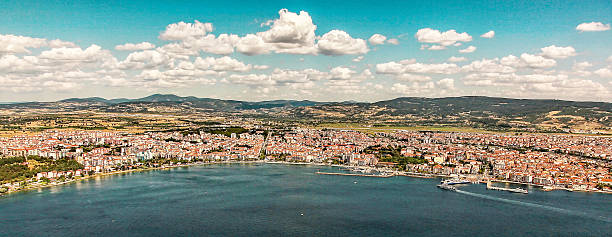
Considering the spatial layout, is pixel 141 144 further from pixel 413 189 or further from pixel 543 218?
pixel 543 218

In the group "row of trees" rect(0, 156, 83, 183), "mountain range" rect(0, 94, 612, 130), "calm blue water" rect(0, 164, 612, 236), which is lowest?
"calm blue water" rect(0, 164, 612, 236)

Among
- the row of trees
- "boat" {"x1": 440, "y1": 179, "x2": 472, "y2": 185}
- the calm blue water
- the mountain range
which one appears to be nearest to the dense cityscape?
the row of trees

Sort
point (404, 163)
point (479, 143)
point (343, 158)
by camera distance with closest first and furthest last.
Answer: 1. point (404, 163)
2. point (343, 158)
3. point (479, 143)

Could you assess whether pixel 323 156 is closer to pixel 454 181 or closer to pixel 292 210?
pixel 454 181

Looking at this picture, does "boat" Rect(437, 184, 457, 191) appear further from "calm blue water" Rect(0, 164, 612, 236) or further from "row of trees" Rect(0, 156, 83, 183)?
"row of trees" Rect(0, 156, 83, 183)

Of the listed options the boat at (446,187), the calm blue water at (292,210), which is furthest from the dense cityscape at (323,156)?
the boat at (446,187)

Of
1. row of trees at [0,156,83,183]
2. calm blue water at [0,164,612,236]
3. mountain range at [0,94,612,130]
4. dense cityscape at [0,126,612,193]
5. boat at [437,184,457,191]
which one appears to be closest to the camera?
calm blue water at [0,164,612,236]

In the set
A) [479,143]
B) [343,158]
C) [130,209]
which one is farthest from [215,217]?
[479,143]
